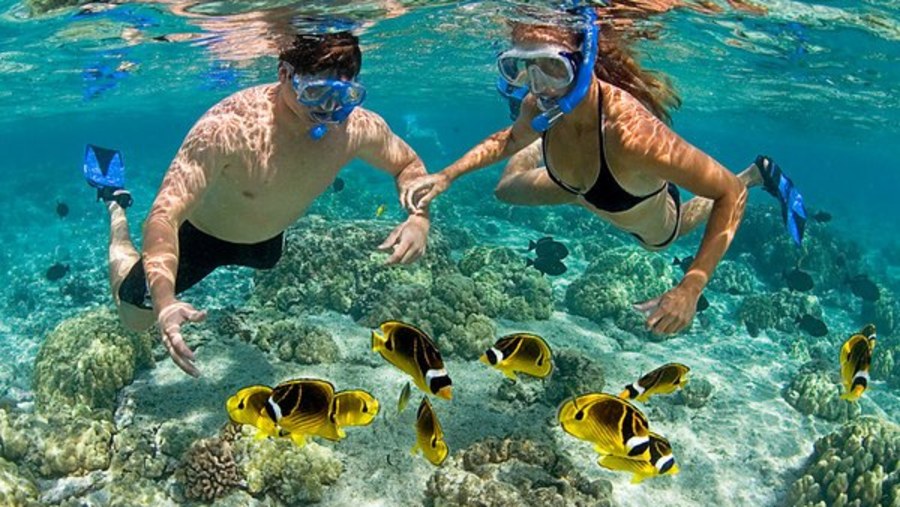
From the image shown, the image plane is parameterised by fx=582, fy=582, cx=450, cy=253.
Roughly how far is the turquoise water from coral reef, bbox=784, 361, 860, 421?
0.09m

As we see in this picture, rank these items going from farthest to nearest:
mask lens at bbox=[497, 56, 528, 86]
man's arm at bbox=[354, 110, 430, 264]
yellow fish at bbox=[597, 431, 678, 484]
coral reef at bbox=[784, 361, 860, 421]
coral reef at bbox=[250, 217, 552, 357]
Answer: coral reef at bbox=[250, 217, 552, 357] < coral reef at bbox=[784, 361, 860, 421] < man's arm at bbox=[354, 110, 430, 264] < mask lens at bbox=[497, 56, 528, 86] < yellow fish at bbox=[597, 431, 678, 484]

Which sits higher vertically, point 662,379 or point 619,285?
point 662,379

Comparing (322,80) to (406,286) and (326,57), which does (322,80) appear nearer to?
(326,57)

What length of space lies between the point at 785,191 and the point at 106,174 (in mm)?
9798

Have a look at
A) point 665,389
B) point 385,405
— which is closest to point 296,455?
point 385,405

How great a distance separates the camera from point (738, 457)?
25.6 feet

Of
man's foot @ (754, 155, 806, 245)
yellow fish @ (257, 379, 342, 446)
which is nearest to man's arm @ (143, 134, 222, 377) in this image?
yellow fish @ (257, 379, 342, 446)

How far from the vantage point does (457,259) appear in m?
15.4

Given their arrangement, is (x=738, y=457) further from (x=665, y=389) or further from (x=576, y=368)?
(x=665, y=389)

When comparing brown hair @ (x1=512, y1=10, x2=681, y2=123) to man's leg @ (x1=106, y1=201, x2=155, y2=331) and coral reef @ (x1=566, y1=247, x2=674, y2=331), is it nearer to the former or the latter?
man's leg @ (x1=106, y1=201, x2=155, y2=331)

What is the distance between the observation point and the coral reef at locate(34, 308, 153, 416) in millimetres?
7516

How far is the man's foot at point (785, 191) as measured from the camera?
6.75m

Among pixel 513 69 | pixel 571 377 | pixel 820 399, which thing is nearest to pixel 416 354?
pixel 513 69

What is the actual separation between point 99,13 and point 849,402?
16651mm
